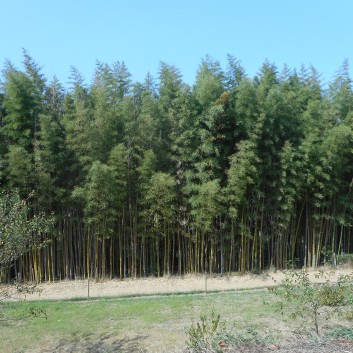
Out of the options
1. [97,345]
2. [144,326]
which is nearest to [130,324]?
[144,326]

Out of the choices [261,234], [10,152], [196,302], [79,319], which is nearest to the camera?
[79,319]

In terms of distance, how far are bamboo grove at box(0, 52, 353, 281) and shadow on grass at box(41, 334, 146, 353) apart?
5.12 m

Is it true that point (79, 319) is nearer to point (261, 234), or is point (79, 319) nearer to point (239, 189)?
point (239, 189)

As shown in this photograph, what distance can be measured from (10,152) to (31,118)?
1.20 m

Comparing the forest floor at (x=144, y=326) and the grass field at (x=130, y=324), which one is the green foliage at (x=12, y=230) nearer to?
the forest floor at (x=144, y=326)

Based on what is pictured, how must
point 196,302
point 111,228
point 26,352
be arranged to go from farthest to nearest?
point 111,228 < point 196,302 < point 26,352

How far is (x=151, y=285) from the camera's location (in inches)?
487

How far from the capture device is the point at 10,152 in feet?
38.6

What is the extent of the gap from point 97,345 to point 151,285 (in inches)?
221

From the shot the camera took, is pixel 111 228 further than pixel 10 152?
Yes

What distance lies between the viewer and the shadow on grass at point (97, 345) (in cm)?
652

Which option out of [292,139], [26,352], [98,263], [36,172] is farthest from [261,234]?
[26,352]

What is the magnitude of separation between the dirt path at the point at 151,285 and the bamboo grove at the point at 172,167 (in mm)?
491

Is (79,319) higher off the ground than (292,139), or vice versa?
(292,139)
